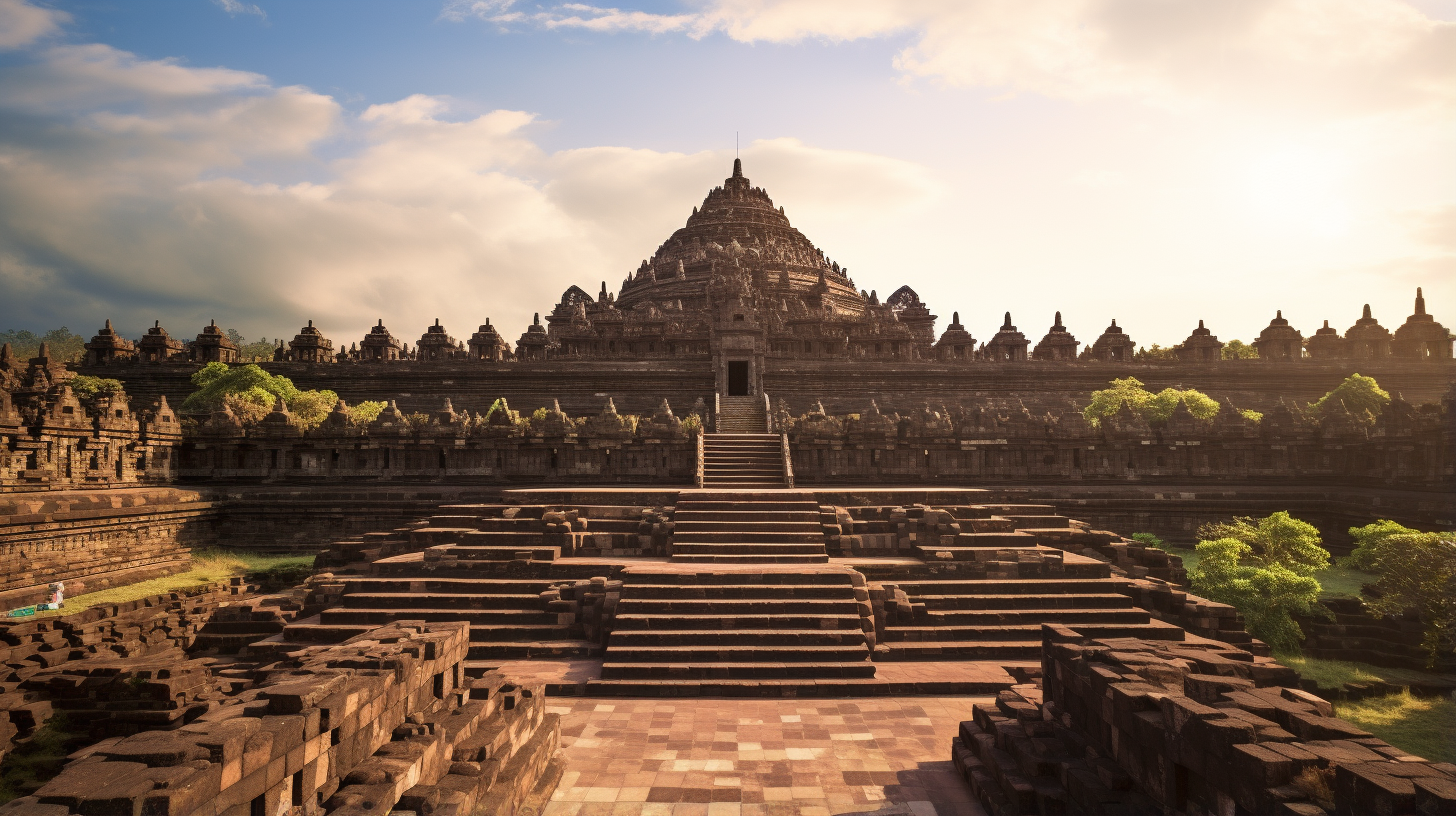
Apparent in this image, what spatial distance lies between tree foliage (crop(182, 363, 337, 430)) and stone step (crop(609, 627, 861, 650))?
72.9ft

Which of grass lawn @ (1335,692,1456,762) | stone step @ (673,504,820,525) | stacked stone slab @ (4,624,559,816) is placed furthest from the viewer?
stone step @ (673,504,820,525)

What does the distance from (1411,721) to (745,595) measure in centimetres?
870

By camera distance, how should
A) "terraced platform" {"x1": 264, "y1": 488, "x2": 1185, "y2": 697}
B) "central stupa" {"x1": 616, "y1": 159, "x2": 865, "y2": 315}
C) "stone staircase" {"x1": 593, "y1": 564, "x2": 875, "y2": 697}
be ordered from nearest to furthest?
"stone staircase" {"x1": 593, "y1": 564, "x2": 875, "y2": 697} → "terraced platform" {"x1": 264, "y1": 488, "x2": 1185, "y2": 697} → "central stupa" {"x1": 616, "y1": 159, "x2": 865, "y2": 315}

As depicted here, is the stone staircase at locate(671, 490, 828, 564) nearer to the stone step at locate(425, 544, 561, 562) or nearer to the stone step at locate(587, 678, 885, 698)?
the stone step at locate(425, 544, 561, 562)

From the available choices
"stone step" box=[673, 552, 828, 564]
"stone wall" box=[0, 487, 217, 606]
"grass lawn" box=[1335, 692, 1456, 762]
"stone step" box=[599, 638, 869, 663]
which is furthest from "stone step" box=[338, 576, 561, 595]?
"grass lawn" box=[1335, 692, 1456, 762]

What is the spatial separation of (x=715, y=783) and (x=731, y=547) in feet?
21.2

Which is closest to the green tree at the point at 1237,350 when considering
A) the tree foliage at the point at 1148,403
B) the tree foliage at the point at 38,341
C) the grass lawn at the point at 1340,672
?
the tree foliage at the point at 1148,403

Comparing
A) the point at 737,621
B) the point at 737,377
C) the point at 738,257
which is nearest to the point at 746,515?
the point at 737,621

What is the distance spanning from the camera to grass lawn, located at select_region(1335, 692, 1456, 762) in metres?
8.80

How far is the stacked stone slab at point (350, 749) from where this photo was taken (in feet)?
13.9

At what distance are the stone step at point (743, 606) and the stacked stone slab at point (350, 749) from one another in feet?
9.36

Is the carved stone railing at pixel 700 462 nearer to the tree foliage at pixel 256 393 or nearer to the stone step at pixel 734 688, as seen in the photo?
the stone step at pixel 734 688

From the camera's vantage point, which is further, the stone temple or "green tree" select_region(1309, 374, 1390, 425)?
"green tree" select_region(1309, 374, 1390, 425)

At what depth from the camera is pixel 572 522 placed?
14531 millimetres
